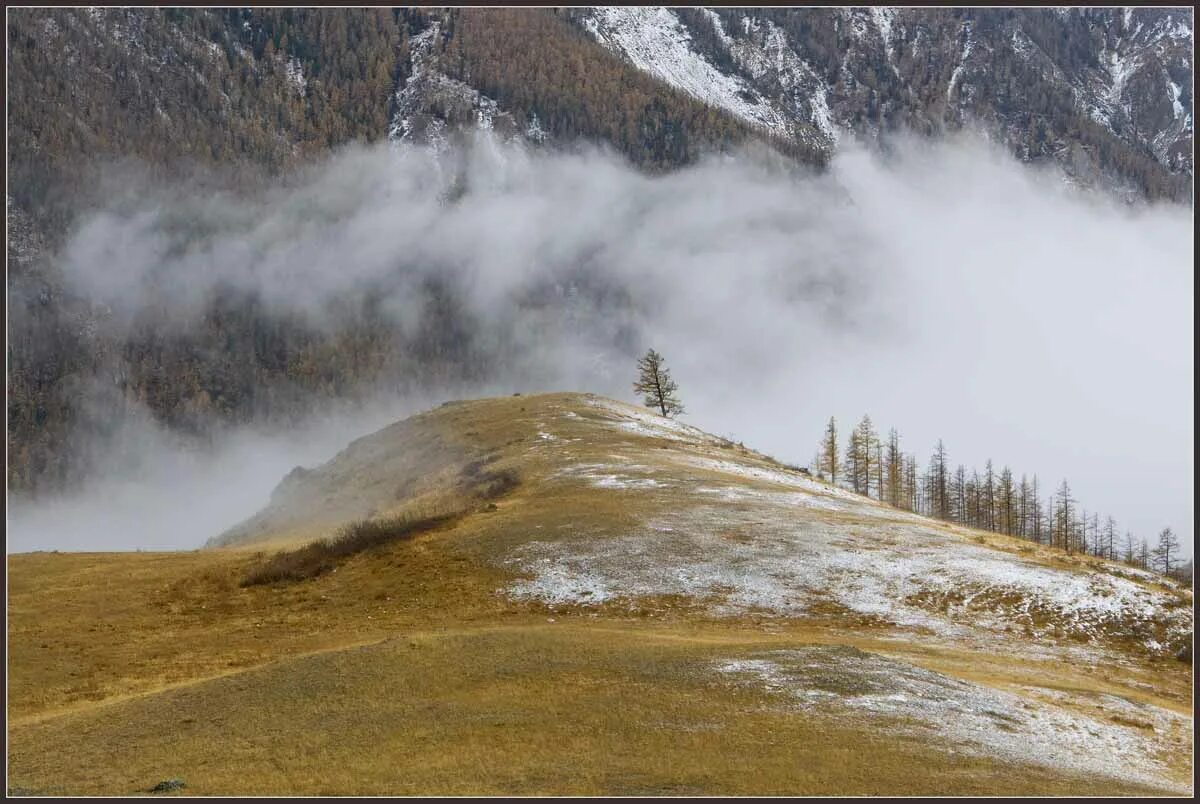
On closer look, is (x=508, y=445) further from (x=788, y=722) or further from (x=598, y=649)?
(x=788, y=722)

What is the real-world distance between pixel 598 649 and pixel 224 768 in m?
12.4

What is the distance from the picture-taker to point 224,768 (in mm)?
25438

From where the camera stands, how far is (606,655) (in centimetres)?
3322

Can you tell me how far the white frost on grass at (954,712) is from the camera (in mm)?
27312

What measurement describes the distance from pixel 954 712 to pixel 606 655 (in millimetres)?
10360

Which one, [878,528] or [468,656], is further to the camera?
[878,528]

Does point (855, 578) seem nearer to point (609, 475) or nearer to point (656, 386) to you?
point (609, 475)

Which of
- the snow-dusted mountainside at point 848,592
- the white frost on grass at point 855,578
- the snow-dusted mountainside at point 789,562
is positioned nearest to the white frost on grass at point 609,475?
the snow-dusted mountainside at point 789,562

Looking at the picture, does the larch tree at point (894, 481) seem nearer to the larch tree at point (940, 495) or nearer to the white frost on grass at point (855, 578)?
the larch tree at point (940, 495)

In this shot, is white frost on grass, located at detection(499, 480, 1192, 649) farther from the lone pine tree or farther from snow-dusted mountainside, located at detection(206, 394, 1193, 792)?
the lone pine tree

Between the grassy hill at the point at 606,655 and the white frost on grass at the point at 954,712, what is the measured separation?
113 millimetres

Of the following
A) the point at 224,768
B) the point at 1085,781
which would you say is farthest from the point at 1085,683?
the point at 224,768

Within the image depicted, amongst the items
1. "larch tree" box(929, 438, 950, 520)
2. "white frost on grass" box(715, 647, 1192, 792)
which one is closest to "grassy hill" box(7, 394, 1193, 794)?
"white frost on grass" box(715, 647, 1192, 792)

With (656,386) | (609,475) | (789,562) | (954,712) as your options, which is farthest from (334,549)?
(656,386)
